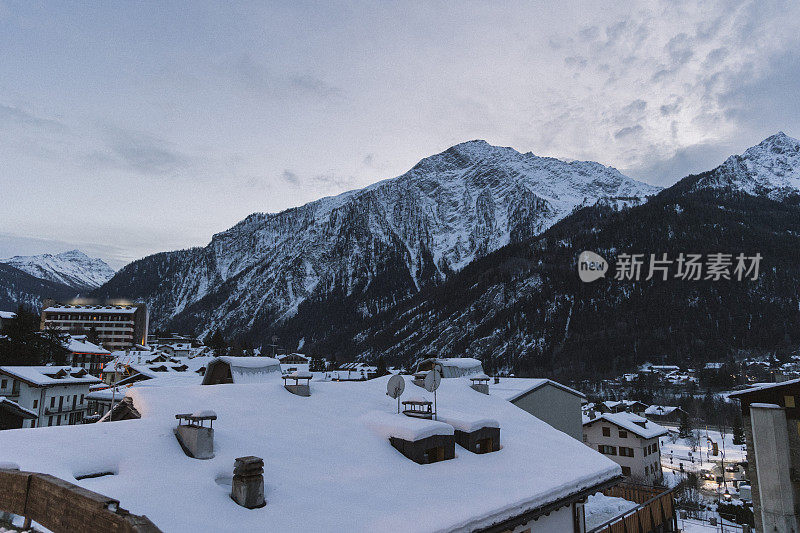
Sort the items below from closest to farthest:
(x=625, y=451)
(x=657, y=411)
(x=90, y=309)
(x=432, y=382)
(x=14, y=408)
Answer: (x=432, y=382) < (x=14, y=408) < (x=625, y=451) < (x=657, y=411) < (x=90, y=309)

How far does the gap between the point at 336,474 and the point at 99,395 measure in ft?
174

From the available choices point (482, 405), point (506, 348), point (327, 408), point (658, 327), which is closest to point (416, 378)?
point (482, 405)

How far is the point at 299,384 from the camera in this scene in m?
21.8

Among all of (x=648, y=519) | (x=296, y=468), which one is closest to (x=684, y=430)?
(x=648, y=519)

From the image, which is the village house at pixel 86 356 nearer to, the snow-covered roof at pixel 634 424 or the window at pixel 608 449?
the window at pixel 608 449

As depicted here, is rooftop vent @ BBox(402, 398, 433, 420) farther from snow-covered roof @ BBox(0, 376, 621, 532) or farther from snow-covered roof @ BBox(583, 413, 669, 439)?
snow-covered roof @ BBox(583, 413, 669, 439)

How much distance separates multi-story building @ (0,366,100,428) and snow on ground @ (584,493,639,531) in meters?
57.4

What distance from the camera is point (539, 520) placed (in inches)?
666

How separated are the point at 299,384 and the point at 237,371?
11.8 meters

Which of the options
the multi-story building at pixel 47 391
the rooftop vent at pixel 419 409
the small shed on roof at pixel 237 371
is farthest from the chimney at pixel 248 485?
the multi-story building at pixel 47 391

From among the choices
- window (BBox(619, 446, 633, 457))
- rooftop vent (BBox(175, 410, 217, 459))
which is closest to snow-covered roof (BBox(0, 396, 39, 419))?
rooftop vent (BBox(175, 410, 217, 459))

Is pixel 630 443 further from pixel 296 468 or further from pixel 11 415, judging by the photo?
pixel 11 415

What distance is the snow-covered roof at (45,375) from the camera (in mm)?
56103

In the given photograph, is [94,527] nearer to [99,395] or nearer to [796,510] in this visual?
[796,510]
